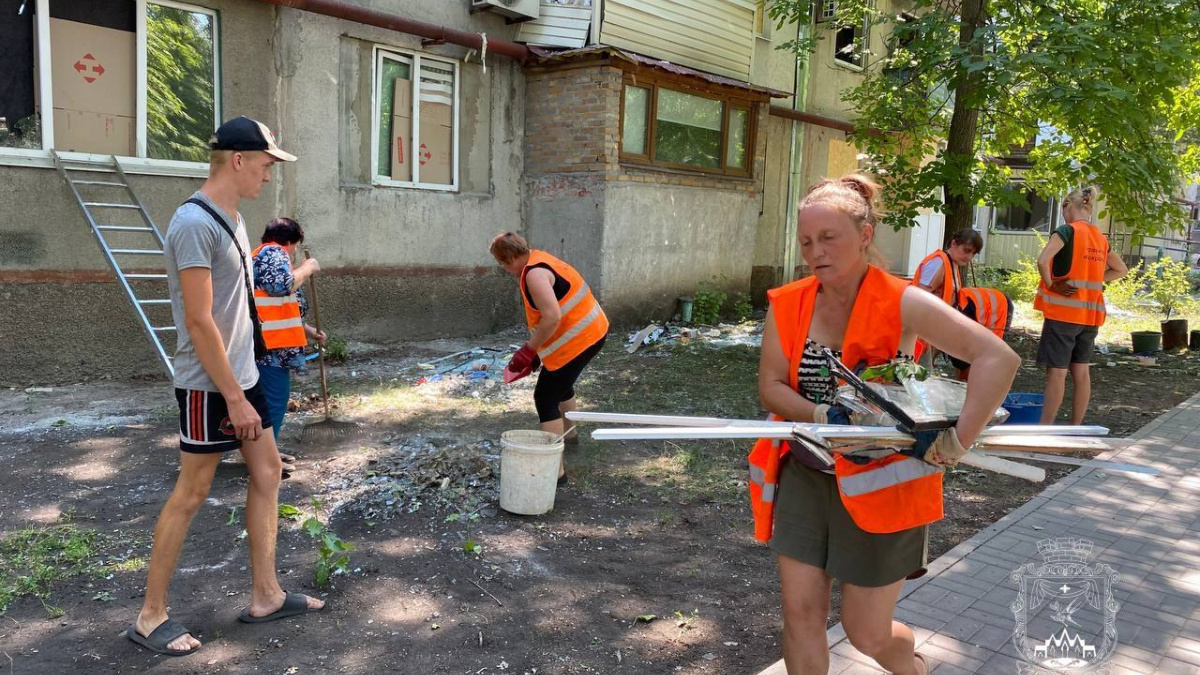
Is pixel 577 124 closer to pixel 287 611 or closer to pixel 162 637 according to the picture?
pixel 287 611

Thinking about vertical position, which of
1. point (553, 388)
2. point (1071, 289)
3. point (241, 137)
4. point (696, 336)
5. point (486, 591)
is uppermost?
point (241, 137)

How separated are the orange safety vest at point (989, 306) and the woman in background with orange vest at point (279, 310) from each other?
186 inches

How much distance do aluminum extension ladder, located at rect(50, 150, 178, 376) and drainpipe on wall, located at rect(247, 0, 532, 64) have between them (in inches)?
97.5

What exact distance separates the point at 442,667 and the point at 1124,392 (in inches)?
337

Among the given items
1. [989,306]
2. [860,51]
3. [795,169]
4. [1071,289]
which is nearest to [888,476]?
[989,306]

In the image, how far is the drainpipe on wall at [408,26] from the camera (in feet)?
28.7

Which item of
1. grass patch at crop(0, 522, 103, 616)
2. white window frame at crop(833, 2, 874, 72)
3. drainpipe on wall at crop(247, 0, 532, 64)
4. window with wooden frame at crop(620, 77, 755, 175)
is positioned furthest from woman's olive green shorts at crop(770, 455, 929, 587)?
white window frame at crop(833, 2, 874, 72)

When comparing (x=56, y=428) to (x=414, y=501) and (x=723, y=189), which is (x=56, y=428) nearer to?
(x=414, y=501)

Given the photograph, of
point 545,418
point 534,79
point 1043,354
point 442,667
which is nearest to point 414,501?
point 545,418

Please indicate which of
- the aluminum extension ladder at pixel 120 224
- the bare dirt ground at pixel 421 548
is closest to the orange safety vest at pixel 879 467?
the bare dirt ground at pixel 421 548

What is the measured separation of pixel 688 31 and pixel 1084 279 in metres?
7.65

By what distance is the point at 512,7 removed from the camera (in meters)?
10.4

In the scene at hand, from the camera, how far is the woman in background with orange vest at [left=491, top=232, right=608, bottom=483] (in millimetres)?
4895

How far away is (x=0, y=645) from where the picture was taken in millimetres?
3143
